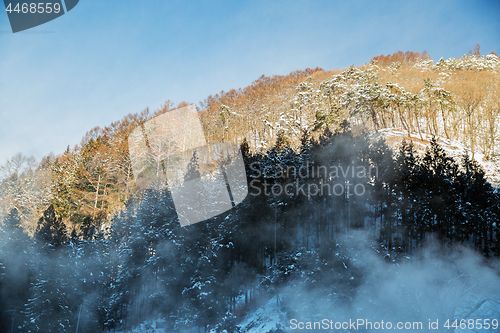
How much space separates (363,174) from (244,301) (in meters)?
13.0

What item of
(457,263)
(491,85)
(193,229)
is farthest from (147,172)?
(491,85)

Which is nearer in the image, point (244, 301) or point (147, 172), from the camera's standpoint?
point (244, 301)

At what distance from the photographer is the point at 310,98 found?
44.7 meters

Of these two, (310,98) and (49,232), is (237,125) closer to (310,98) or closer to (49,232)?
(310,98)

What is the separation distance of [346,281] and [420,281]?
414 centimetres

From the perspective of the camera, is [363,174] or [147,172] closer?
[363,174]

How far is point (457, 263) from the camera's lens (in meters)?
15.8

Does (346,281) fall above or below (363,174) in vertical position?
below

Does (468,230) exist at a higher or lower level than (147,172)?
lower

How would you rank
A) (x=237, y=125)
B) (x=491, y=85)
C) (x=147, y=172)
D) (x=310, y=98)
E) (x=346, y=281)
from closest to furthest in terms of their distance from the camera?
(x=346, y=281)
(x=147, y=172)
(x=491, y=85)
(x=310, y=98)
(x=237, y=125)

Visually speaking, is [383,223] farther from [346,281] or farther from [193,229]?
[193,229]

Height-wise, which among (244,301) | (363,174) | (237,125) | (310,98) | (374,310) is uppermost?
(310,98)

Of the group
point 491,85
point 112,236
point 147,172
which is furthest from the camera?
point 491,85

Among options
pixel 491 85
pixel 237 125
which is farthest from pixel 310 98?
pixel 491 85
